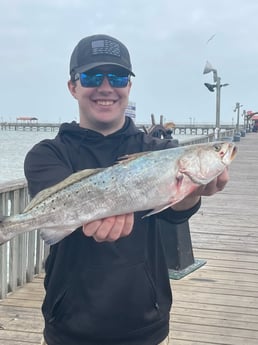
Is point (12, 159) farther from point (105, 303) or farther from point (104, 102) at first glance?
point (105, 303)

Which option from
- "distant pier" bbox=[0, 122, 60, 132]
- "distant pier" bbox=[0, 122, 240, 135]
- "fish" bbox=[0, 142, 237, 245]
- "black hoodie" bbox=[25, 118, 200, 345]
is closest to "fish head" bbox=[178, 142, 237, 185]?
"fish" bbox=[0, 142, 237, 245]

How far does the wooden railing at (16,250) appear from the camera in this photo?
4809 mm

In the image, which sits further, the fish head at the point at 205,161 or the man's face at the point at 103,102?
the man's face at the point at 103,102

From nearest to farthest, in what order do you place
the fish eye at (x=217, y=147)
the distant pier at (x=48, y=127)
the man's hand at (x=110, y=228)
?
the man's hand at (x=110, y=228) < the fish eye at (x=217, y=147) < the distant pier at (x=48, y=127)

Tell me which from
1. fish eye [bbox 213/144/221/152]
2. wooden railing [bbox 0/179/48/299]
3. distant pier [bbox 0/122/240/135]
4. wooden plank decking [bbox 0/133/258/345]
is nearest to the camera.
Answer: fish eye [bbox 213/144/221/152]

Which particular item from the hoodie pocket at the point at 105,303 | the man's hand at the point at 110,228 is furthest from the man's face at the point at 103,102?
the hoodie pocket at the point at 105,303

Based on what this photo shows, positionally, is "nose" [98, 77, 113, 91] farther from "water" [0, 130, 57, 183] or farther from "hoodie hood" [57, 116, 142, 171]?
"water" [0, 130, 57, 183]

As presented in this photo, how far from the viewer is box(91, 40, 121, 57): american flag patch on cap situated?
2369 mm

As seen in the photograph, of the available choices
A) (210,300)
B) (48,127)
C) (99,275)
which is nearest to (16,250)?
(210,300)

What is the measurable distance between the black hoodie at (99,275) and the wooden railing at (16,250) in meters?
2.47

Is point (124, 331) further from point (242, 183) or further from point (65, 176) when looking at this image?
point (242, 183)

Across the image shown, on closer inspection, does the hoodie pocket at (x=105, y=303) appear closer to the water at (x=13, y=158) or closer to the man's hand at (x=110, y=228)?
the man's hand at (x=110, y=228)

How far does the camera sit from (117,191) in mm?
2162

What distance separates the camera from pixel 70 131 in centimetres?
241
